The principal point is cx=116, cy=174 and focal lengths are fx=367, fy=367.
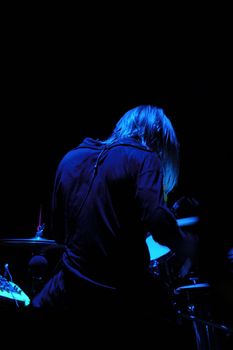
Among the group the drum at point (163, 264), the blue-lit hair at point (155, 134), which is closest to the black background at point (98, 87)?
the drum at point (163, 264)

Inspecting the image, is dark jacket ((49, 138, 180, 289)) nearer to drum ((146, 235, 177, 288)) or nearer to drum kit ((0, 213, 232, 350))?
drum kit ((0, 213, 232, 350))

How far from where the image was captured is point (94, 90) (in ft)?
13.7

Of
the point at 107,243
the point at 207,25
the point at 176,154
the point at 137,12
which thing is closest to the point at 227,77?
the point at 207,25

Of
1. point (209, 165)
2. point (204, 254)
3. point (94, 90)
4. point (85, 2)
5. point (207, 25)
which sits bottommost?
point (209, 165)

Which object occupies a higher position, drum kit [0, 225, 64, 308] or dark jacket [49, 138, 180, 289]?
dark jacket [49, 138, 180, 289]

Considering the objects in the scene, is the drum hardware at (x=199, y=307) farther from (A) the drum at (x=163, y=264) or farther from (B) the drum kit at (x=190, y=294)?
(A) the drum at (x=163, y=264)

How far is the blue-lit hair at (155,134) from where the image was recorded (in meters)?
1.60

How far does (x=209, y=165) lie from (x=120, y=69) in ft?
4.78

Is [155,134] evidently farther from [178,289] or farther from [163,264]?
[178,289]

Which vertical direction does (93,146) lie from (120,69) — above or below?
below

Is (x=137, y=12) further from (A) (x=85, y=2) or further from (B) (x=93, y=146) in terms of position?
(B) (x=93, y=146)

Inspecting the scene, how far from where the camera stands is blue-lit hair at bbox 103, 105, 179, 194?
160cm

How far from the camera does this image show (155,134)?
160 centimetres

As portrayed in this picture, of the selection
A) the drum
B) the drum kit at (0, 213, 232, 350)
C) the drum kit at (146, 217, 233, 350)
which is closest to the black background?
the drum kit at (0, 213, 232, 350)
